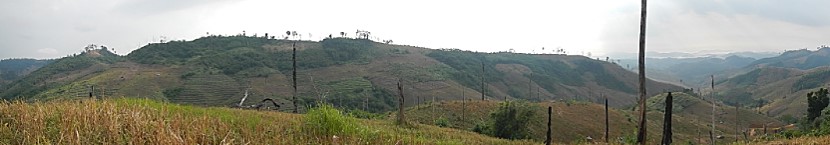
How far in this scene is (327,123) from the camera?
749 centimetres

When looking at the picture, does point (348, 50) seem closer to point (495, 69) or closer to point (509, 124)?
point (495, 69)

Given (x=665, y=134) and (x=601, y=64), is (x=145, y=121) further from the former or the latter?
(x=601, y=64)

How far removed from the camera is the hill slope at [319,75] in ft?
277

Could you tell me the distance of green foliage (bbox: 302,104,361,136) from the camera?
7391 mm

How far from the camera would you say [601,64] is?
189000mm

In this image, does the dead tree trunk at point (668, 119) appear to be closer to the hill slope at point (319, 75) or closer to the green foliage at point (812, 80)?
the hill slope at point (319, 75)

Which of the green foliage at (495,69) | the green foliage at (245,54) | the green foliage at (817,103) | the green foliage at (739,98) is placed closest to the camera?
the green foliage at (817,103)

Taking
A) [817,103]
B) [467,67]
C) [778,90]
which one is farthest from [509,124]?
[778,90]

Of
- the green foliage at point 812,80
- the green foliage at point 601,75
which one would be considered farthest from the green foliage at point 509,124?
the green foliage at point 601,75

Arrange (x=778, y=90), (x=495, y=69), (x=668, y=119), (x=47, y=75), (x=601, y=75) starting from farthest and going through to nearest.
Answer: (x=601, y=75) → (x=495, y=69) → (x=778, y=90) → (x=47, y=75) → (x=668, y=119)

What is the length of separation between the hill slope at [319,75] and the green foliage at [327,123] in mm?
44121

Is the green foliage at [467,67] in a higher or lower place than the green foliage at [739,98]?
higher

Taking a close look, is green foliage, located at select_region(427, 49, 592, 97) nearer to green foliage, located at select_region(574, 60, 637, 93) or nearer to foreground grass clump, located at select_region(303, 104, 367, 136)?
green foliage, located at select_region(574, 60, 637, 93)

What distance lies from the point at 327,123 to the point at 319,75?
10840cm
